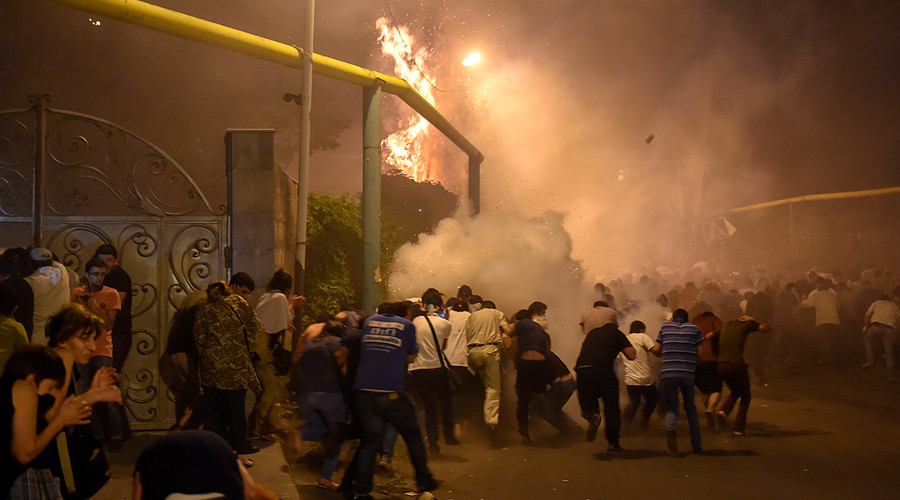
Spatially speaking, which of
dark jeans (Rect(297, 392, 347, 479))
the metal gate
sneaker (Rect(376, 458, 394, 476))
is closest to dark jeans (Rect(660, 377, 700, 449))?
sneaker (Rect(376, 458, 394, 476))

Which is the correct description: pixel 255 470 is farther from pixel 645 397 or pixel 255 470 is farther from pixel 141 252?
pixel 645 397

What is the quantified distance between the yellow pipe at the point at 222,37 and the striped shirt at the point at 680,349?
553 cm

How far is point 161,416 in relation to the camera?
8711 millimetres

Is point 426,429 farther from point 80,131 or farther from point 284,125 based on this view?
point 284,125

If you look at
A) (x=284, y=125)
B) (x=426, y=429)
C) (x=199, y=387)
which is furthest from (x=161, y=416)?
(x=284, y=125)

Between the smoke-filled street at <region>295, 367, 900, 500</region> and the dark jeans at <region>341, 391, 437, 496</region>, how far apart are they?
0.62 metres

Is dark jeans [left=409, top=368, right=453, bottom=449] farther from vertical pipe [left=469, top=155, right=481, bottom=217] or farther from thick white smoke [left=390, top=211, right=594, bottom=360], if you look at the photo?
vertical pipe [left=469, top=155, right=481, bottom=217]

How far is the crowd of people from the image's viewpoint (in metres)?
3.81

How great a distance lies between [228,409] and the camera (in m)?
7.12

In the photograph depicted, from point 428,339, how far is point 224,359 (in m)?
2.89

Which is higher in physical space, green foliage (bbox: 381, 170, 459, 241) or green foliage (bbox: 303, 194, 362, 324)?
green foliage (bbox: 381, 170, 459, 241)

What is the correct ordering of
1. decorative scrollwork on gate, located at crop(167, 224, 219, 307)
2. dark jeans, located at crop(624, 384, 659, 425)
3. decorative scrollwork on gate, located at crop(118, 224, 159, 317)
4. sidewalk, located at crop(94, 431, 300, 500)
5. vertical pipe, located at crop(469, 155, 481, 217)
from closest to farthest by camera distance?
sidewalk, located at crop(94, 431, 300, 500)
decorative scrollwork on gate, located at crop(118, 224, 159, 317)
decorative scrollwork on gate, located at crop(167, 224, 219, 307)
dark jeans, located at crop(624, 384, 659, 425)
vertical pipe, located at crop(469, 155, 481, 217)

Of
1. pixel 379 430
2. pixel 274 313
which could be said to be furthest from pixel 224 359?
pixel 274 313

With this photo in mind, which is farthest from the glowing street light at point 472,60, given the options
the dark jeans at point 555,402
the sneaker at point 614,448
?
the sneaker at point 614,448
